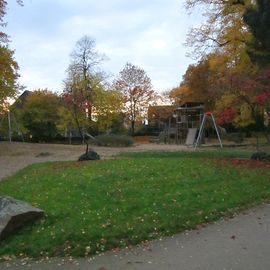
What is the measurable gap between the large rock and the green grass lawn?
133 mm

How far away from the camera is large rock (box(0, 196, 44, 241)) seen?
7.47 metres

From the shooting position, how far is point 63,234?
283 inches

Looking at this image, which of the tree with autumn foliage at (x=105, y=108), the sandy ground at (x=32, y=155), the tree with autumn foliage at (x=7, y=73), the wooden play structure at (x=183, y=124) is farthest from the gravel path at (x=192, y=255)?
the tree with autumn foliage at (x=105, y=108)

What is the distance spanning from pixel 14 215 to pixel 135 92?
55.5 metres

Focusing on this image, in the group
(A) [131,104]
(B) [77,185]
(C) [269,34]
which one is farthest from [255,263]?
(A) [131,104]

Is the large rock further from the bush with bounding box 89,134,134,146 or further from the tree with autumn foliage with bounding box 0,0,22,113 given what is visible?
the bush with bounding box 89,134,134,146

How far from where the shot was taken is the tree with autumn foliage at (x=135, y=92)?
62.4m

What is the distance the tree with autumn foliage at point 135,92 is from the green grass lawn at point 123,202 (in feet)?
159

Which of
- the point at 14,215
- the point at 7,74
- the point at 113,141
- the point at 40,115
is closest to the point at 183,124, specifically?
the point at 113,141

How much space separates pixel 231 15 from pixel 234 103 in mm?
6048

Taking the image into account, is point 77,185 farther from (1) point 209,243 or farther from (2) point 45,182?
(1) point 209,243

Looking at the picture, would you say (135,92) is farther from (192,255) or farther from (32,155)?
(192,255)

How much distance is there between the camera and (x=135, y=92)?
6256cm

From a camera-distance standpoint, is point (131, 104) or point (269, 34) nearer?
point (269, 34)
